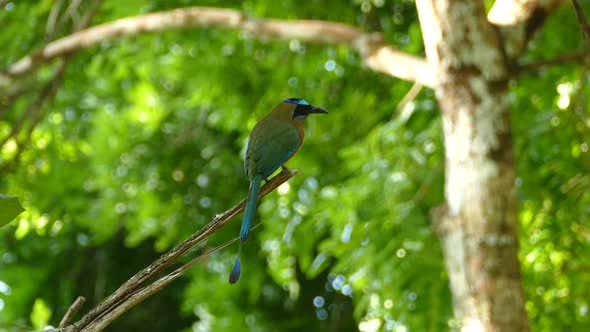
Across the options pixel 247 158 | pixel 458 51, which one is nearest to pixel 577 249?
pixel 458 51

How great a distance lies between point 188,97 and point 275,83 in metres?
1.31

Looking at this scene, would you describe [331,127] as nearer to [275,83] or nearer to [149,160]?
[275,83]

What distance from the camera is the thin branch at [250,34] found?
13.8 ft

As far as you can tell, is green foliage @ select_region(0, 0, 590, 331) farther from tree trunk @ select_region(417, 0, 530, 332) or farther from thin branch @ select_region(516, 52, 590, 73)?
tree trunk @ select_region(417, 0, 530, 332)

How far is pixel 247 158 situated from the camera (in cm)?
241

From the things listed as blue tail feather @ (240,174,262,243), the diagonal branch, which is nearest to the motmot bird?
blue tail feather @ (240,174,262,243)

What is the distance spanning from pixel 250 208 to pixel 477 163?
69.2 inches

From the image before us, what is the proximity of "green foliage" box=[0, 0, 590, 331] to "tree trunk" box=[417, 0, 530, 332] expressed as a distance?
2.67ft

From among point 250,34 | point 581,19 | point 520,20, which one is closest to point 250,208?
point 581,19

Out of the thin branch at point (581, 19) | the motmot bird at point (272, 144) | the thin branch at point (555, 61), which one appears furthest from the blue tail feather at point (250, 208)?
the thin branch at point (555, 61)

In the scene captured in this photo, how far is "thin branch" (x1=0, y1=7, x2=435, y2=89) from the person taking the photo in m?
4.20

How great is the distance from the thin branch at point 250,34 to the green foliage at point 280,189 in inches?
16.4

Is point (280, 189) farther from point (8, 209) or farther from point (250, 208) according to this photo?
point (8, 209)

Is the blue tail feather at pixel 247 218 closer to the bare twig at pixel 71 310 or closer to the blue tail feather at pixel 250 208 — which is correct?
the blue tail feather at pixel 250 208
